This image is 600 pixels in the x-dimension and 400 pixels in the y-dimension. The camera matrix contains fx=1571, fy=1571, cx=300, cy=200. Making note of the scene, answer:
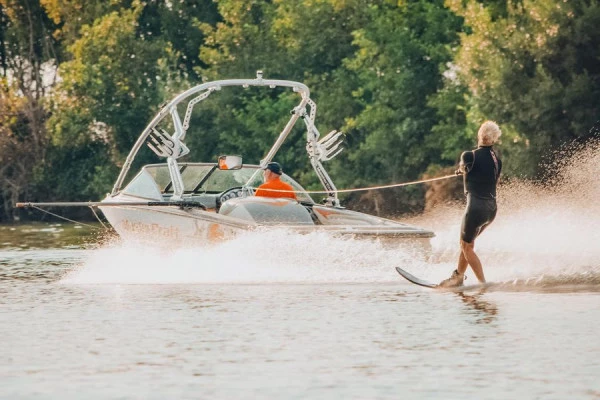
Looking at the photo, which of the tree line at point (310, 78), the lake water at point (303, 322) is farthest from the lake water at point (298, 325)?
the tree line at point (310, 78)

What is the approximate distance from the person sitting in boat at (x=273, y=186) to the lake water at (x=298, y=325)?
1166mm

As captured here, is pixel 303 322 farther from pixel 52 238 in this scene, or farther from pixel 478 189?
pixel 52 238

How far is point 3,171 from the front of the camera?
56844 mm

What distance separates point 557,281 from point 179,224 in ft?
16.0

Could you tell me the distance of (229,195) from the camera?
1959cm

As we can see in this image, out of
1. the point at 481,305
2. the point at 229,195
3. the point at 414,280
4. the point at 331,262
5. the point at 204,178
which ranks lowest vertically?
the point at 481,305

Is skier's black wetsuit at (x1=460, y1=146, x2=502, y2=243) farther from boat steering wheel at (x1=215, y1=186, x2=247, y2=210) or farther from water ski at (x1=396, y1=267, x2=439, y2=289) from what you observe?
boat steering wheel at (x1=215, y1=186, x2=247, y2=210)

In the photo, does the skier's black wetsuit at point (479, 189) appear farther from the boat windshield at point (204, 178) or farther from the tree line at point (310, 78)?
the tree line at point (310, 78)

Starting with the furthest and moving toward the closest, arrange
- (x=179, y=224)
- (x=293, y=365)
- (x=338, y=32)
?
(x=338, y=32), (x=179, y=224), (x=293, y=365)

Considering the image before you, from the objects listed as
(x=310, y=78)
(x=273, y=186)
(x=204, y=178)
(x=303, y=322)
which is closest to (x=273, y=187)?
(x=273, y=186)

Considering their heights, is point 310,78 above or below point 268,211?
above

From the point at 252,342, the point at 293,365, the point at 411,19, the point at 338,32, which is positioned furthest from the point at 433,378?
Result: the point at 338,32

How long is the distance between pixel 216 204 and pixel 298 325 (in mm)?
7131

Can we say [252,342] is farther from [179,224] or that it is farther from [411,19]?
[411,19]
